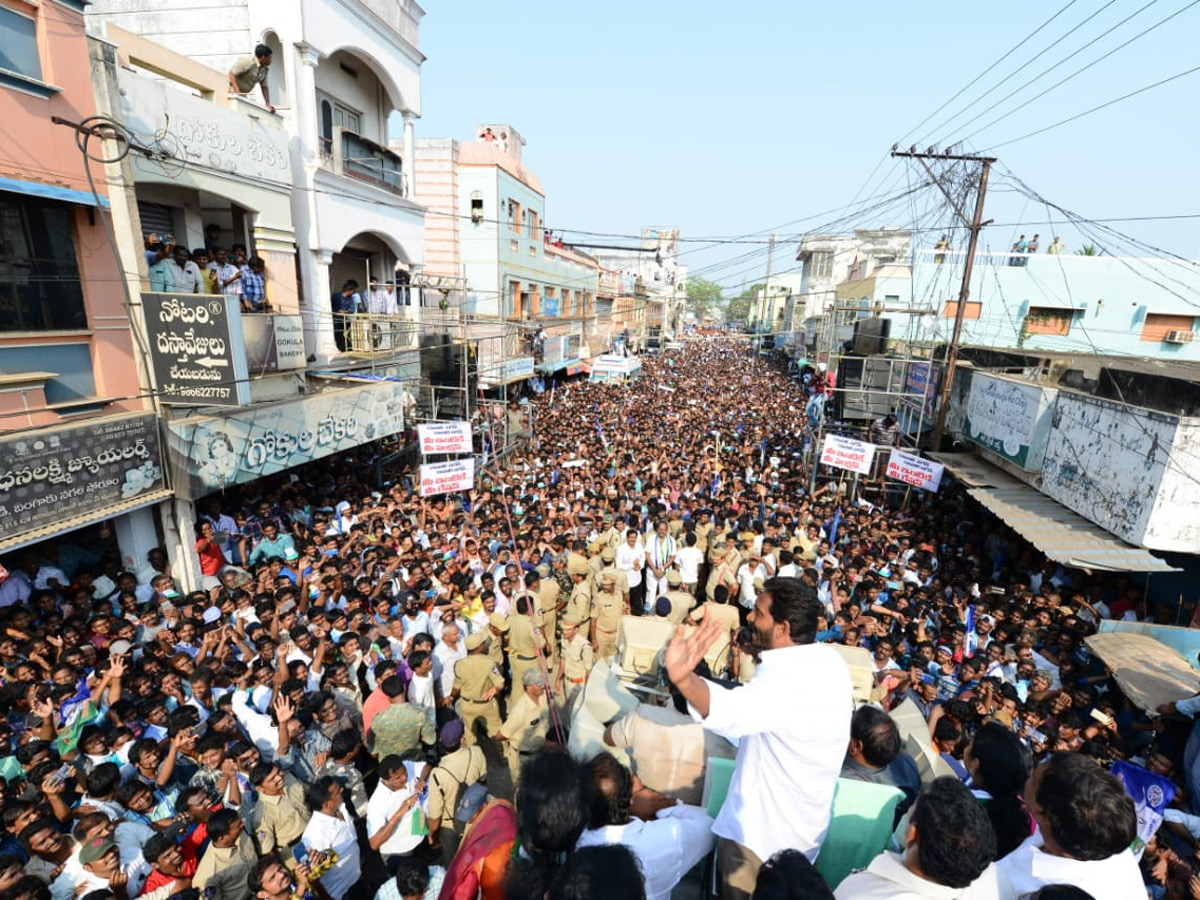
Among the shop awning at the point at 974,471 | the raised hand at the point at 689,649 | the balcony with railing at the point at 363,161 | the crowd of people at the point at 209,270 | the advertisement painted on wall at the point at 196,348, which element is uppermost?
the balcony with railing at the point at 363,161

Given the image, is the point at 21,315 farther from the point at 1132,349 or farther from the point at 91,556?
the point at 1132,349

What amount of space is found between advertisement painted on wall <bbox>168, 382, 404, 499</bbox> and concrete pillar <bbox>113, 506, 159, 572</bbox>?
1.67ft

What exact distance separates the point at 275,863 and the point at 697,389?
26823 millimetres

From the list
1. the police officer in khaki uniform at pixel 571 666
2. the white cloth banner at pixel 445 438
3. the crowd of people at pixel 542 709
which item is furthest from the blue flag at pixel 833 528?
the white cloth banner at pixel 445 438

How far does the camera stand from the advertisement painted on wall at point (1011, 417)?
31.2ft

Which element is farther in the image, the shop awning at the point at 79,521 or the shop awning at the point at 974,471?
the shop awning at the point at 974,471

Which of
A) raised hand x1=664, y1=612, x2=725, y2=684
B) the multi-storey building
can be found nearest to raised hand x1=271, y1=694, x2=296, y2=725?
raised hand x1=664, y1=612, x2=725, y2=684

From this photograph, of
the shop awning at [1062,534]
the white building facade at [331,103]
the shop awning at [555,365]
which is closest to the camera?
the shop awning at [1062,534]

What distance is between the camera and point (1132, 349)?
21312 mm

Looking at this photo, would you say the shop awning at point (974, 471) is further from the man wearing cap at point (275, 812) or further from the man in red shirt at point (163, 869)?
the man in red shirt at point (163, 869)

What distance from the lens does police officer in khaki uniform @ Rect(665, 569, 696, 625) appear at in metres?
6.71

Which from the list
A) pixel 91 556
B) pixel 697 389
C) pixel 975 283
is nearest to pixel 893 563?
pixel 91 556

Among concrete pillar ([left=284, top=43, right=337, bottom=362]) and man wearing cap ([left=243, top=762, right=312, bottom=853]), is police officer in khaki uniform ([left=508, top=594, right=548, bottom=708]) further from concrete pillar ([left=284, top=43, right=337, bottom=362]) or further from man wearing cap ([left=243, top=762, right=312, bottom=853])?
concrete pillar ([left=284, top=43, right=337, bottom=362])

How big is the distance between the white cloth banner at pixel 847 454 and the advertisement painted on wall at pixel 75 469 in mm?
10681
